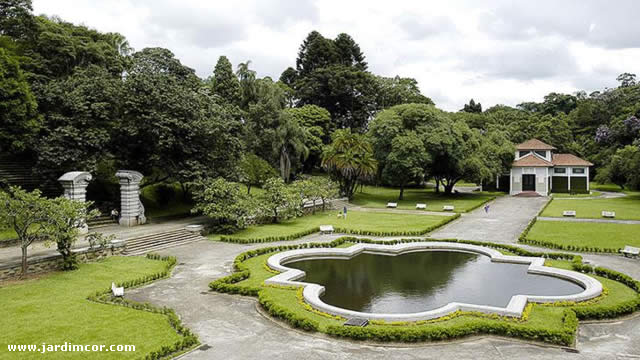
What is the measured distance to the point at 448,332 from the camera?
11828 millimetres

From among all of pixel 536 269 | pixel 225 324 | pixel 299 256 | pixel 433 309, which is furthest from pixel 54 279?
pixel 536 269

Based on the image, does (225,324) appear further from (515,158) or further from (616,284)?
(515,158)

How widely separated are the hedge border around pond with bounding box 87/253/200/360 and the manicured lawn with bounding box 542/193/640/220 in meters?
29.6

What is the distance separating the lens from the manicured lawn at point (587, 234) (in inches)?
938

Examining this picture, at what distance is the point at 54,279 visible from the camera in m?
17.0

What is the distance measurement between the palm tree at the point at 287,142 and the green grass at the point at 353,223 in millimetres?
9755

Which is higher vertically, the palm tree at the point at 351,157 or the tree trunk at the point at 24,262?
the palm tree at the point at 351,157

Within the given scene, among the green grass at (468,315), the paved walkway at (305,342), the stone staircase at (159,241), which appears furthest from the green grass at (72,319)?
the stone staircase at (159,241)

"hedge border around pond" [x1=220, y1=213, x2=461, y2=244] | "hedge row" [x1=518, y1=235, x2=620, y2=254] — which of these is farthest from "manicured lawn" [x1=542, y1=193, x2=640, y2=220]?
"hedge border around pond" [x1=220, y1=213, x2=461, y2=244]

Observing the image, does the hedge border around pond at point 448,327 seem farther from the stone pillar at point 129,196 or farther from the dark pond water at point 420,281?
the stone pillar at point 129,196

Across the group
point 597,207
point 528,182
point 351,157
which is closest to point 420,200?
point 351,157

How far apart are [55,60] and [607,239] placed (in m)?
38.1

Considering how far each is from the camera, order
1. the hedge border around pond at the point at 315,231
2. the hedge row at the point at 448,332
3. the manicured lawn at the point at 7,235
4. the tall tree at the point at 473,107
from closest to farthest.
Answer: the hedge row at the point at 448,332, the manicured lawn at the point at 7,235, the hedge border around pond at the point at 315,231, the tall tree at the point at 473,107

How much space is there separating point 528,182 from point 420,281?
136 feet
